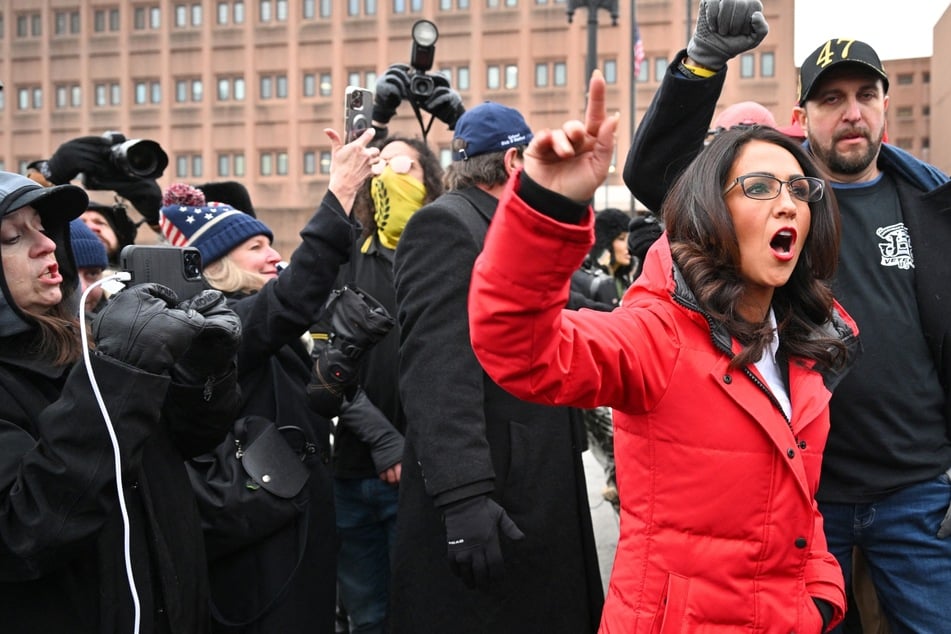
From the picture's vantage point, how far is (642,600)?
2008mm

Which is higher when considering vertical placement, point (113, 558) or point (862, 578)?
point (113, 558)

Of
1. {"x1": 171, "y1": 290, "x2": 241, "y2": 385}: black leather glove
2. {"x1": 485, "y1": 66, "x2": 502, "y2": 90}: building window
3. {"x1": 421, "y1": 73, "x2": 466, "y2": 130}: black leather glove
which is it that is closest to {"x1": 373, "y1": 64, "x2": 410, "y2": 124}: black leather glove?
{"x1": 421, "y1": 73, "x2": 466, "y2": 130}: black leather glove

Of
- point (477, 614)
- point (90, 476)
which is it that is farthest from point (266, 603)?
point (90, 476)

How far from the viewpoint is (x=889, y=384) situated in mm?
2797

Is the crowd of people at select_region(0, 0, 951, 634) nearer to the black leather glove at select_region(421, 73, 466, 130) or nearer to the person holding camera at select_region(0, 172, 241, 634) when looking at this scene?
the person holding camera at select_region(0, 172, 241, 634)

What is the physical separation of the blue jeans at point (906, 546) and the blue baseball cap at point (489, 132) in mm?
1588

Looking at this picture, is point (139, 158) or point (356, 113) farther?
point (139, 158)

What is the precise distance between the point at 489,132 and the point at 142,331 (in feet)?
4.81

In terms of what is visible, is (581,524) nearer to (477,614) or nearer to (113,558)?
A: (477,614)

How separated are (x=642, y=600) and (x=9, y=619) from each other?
1482mm

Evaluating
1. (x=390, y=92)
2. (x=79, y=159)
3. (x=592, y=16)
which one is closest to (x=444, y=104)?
(x=390, y=92)

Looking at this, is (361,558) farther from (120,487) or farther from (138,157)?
(138,157)

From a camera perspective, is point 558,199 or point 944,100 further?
point 944,100

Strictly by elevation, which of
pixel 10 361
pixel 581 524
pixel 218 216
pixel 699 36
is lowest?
pixel 581 524
